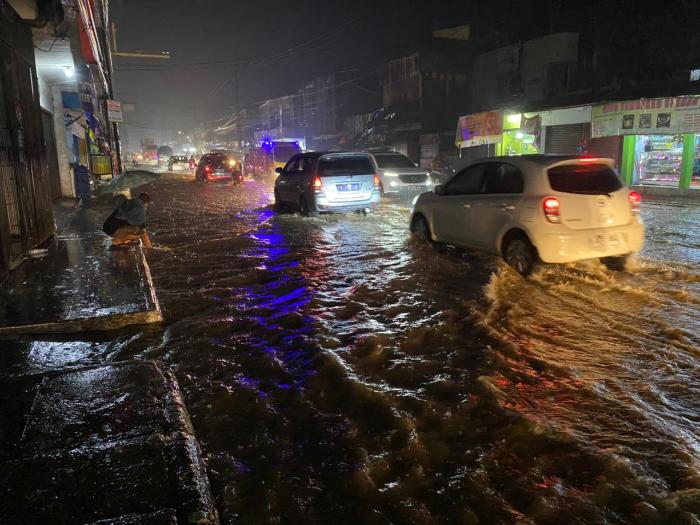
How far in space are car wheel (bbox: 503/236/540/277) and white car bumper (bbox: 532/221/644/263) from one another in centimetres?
18

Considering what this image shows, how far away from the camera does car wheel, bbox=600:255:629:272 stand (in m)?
7.63

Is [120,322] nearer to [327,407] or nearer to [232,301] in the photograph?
[232,301]

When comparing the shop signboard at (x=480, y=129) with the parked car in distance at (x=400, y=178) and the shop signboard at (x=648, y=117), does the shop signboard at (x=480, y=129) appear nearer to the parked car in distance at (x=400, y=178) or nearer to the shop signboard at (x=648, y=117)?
the shop signboard at (x=648, y=117)

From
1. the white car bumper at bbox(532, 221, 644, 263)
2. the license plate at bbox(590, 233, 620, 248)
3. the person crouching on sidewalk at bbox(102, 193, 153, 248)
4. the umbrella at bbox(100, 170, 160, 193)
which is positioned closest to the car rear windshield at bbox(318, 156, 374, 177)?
the person crouching on sidewalk at bbox(102, 193, 153, 248)

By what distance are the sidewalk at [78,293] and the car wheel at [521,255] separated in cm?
488

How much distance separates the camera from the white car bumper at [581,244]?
697 centimetres

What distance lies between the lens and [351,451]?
11.2 ft

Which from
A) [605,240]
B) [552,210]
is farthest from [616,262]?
[552,210]

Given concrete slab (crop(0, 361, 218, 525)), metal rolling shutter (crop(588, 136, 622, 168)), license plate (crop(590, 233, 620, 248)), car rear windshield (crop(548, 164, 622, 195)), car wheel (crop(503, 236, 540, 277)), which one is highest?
metal rolling shutter (crop(588, 136, 622, 168))

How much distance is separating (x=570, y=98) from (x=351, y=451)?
958 inches

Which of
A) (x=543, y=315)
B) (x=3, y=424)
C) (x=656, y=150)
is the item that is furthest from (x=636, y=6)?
(x=3, y=424)

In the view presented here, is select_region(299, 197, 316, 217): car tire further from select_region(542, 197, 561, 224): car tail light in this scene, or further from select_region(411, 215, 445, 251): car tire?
select_region(542, 197, 561, 224): car tail light

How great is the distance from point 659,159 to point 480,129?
954cm

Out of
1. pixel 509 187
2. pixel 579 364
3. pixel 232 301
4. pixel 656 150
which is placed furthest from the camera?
pixel 656 150
